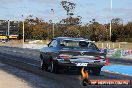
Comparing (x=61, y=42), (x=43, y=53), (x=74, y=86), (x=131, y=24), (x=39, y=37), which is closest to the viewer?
(x=74, y=86)

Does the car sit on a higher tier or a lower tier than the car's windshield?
lower

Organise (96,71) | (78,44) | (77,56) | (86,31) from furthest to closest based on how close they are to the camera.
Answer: (86,31) → (78,44) → (96,71) → (77,56)

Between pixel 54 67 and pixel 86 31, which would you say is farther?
pixel 86 31

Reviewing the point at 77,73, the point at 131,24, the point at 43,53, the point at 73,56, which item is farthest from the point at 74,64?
the point at 131,24

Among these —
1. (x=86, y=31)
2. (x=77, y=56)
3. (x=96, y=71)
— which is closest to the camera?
(x=77, y=56)

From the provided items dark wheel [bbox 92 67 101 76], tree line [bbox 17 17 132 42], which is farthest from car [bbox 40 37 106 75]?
tree line [bbox 17 17 132 42]

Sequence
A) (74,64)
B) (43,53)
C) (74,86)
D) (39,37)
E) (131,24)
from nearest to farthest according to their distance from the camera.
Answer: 1. (74,86)
2. (74,64)
3. (43,53)
4. (131,24)
5. (39,37)

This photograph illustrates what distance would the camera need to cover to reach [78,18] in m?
132

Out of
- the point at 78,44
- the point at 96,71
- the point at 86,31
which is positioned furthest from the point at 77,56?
the point at 86,31

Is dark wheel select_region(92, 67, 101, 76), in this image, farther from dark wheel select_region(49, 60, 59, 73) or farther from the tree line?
the tree line

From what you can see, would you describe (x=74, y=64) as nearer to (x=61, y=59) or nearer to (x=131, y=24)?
(x=61, y=59)

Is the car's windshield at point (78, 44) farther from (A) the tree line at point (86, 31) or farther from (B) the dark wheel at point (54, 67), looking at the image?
(A) the tree line at point (86, 31)

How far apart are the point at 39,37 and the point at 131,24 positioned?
40.7 m

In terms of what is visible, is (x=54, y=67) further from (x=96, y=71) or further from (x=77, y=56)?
(x=96, y=71)
